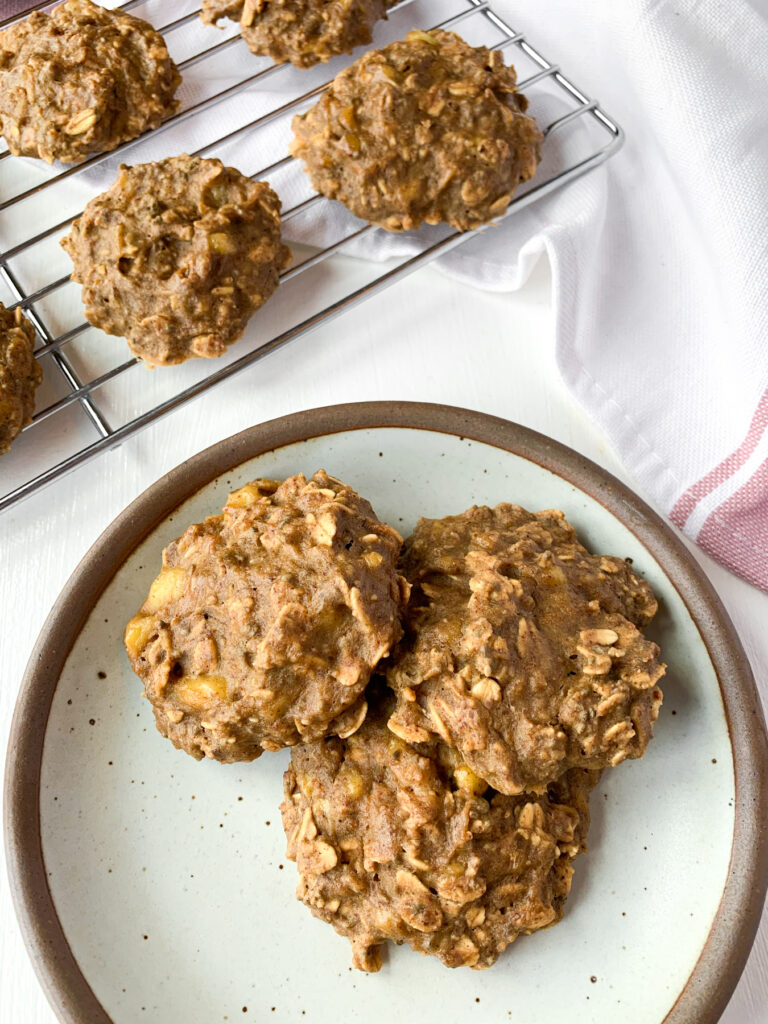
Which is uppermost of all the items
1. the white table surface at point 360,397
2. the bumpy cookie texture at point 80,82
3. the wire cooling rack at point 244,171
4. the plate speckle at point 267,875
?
the bumpy cookie texture at point 80,82

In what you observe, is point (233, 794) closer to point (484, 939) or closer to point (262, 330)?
point (484, 939)

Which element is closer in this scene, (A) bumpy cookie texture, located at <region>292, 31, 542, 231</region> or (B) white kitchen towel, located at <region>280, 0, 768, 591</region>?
(A) bumpy cookie texture, located at <region>292, 31, 542, 231</region>

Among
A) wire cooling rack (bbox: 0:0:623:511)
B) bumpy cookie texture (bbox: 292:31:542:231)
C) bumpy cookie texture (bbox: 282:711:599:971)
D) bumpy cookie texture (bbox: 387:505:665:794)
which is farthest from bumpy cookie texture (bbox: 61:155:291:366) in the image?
bumpy cookie texture (bbox: 282:711:599:971)

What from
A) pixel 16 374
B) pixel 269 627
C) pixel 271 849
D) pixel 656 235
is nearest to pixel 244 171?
pixel 16 374

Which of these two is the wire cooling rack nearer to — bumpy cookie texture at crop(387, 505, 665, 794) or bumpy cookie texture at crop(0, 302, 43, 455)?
bumpy cookie texture at crop(0, 302, 43, 455)

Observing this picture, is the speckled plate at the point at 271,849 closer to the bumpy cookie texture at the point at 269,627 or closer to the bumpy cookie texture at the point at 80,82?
the bumpy cookie texture at the point at 269,627

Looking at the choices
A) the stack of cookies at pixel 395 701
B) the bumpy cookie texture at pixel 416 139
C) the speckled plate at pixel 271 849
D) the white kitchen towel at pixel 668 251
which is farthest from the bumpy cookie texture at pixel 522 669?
the bumpy cookie texture at pixel 416 139

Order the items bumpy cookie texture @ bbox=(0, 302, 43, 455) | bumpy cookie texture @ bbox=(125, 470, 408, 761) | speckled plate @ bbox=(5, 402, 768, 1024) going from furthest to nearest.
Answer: bumpy cookie texture @ bbox=(0, 302, 43, 455) < speckled plate @ bbox=(5, 402, 768, 1024) < bumpy cookie texture @ bbox=(125, 470, 408, 761)
